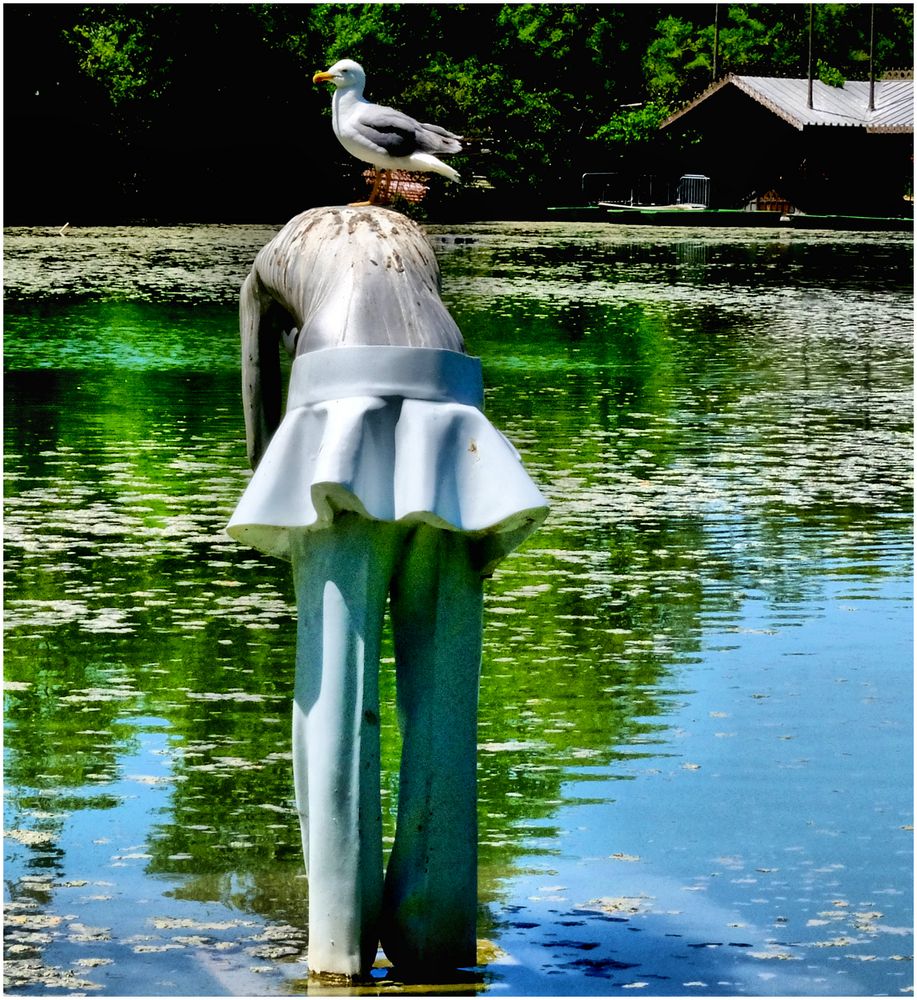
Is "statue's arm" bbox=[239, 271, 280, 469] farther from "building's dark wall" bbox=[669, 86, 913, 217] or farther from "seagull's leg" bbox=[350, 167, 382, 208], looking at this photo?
"building's dark wall" bbox=[669, 86, 913, 217]

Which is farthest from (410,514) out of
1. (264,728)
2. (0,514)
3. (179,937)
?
(0,514)

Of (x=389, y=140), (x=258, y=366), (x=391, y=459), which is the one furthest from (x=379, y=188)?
(x=391, y=459)

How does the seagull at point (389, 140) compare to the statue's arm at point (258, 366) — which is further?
the seagull at point (389, 140)

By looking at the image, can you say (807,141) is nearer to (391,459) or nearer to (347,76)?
(347,76)

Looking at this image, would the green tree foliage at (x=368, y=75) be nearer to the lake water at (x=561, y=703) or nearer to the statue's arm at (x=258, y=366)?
the lake water at (x=561, y=703)

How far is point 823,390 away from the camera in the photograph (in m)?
18.2

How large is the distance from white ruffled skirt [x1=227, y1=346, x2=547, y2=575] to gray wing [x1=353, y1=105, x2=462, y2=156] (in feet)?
3.14

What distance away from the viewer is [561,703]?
763cm

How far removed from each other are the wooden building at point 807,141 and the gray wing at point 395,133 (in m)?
55.3

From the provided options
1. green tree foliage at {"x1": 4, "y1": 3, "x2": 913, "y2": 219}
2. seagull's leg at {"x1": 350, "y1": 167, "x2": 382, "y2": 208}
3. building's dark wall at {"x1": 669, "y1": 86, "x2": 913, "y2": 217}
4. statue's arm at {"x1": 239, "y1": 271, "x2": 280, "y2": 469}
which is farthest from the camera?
building's dark wall at {"x1": 669, "y1": 86, "x2": 913, "y2": 217}

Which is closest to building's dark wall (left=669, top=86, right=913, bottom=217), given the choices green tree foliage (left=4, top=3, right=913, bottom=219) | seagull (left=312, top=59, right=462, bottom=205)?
green tree foliage (left=4, top=3, right=913, bottom=219)

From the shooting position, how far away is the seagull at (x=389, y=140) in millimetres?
5434

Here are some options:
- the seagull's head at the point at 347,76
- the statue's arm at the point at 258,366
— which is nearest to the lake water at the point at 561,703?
the statue's arm at the point at 258,366

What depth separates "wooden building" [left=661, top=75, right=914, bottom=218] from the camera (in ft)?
199
